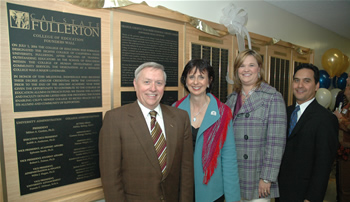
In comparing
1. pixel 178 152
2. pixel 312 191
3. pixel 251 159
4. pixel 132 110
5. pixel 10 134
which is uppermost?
pixel 132 110

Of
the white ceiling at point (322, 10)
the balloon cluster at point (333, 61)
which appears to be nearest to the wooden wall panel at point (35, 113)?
the white ceiling at point (322, 10)

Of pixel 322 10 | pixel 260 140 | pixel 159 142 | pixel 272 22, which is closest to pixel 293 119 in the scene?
pixel 260 140

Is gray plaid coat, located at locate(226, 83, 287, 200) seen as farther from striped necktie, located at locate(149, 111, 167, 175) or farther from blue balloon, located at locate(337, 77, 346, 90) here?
blue balloon, located at locate(337, 77, 346, 90)

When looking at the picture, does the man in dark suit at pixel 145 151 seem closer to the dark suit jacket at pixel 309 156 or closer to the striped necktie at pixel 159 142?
the striped necktie at pixel 159 142

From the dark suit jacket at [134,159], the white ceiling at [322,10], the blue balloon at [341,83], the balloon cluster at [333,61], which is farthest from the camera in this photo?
the blue balloon at [341,83]

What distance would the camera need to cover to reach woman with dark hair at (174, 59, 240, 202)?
167 centimetres

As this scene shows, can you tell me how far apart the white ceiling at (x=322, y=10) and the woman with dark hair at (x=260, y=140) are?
2482 mm

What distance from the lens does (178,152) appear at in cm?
147

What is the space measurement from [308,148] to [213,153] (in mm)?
814

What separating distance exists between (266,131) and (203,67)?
2.51 ft

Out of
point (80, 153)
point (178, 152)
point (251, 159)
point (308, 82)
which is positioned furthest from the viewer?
point (308, 82)

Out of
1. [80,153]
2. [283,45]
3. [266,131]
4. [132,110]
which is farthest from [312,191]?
[283,45]

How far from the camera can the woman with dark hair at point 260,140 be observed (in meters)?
1.73

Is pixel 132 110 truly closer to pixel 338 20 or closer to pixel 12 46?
pixel 12 46
